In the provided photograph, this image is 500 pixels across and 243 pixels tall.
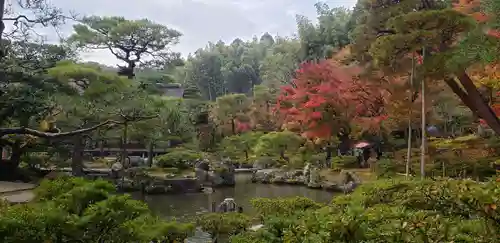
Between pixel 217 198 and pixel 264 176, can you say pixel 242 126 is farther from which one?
pixel 217 198

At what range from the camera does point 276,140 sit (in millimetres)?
21266

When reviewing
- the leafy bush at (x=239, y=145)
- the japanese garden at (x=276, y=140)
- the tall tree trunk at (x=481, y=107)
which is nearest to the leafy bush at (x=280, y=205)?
the japanese garden at (x=276, y=140)

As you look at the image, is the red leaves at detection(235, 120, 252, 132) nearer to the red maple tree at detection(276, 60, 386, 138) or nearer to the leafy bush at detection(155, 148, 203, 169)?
the red maple tree at detection(276, 60, 386, 138)

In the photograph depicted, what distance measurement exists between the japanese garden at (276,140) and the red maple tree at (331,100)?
69 millimetres

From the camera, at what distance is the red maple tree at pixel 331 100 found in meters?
17.5

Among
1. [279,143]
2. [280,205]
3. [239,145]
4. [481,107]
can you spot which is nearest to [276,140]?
[279,143]

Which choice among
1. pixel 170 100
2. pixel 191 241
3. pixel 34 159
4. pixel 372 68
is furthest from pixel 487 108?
pixel 34 159

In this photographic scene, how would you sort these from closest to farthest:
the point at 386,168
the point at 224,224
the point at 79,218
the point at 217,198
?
the point at 79,218
the point at 224,224
the point at 217,198
the point at 386,168

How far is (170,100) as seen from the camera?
19.6 meters

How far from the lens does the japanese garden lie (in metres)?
4.05

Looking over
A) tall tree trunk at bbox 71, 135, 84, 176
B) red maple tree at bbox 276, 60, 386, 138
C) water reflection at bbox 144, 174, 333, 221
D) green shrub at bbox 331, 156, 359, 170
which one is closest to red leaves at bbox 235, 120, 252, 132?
red maple tree at bbox 276, 60, 386, 138

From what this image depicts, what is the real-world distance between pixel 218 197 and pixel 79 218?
11.1 meters

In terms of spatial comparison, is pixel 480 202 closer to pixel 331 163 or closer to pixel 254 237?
pixel 254 237

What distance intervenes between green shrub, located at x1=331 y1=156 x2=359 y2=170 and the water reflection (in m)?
3.06
